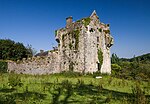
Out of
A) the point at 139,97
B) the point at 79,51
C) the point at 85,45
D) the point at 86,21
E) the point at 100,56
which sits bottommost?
the point at 139,97

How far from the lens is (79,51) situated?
33719 millimetres

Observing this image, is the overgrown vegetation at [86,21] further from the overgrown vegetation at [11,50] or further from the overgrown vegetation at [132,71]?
the overgrown vegetation at [11,50]

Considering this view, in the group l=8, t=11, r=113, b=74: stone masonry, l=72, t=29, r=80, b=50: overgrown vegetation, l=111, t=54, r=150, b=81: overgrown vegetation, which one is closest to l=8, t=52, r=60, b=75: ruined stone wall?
l=8, t=11, r=113, b=74: stone masonry

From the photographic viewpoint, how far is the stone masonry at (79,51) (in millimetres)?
33188

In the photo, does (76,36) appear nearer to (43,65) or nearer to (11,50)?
(43,65)

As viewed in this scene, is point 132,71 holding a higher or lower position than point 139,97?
higher

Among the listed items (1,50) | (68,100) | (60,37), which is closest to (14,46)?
(1,50)

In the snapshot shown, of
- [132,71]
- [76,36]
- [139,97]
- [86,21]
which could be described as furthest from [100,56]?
[139,97]

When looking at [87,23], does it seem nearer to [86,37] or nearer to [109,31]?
[86,37]

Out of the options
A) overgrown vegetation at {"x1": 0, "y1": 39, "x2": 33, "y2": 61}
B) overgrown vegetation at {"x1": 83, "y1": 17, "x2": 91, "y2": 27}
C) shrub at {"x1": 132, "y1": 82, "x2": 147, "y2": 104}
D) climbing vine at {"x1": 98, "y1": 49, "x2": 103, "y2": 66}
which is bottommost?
shrub at {"x1": 132, "y1": 82, "x2": 147, "y2": 104}

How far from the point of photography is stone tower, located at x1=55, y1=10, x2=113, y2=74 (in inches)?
1303

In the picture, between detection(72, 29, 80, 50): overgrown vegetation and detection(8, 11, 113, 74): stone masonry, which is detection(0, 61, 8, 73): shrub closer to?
detection(8, 11, 113, 74): stone masonry

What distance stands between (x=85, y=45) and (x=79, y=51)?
1442mm

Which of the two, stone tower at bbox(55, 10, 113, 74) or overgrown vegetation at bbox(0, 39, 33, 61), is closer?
stone tower at bbox(55, 10, 113, 74)
